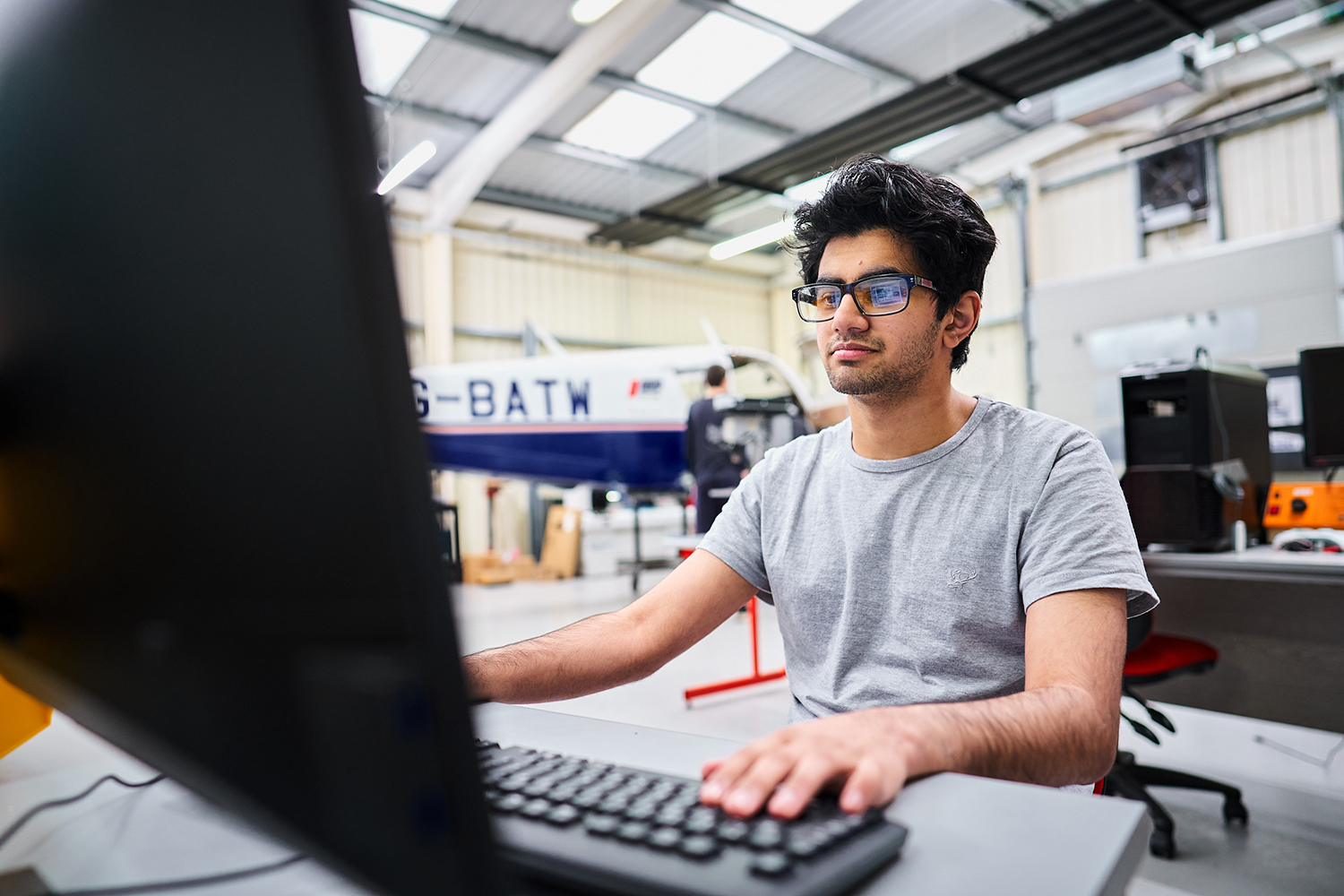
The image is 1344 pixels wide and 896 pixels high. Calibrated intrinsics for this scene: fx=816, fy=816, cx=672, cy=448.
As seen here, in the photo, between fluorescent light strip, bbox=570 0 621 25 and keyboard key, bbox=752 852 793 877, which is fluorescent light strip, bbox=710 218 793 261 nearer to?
fluorescent light strip, bbox=570 0 621 25

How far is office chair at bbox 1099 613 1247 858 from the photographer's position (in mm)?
2029

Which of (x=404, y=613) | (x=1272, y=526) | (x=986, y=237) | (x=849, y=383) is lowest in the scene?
(x=1272, y=526)

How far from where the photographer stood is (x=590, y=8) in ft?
17.2

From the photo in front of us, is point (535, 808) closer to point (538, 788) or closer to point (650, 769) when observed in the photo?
point (538, 788)

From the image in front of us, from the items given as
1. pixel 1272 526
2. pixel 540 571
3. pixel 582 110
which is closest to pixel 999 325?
pixel 582 110

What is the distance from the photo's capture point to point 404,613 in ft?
0.75

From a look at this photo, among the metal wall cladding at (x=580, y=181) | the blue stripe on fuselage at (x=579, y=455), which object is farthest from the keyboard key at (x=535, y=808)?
the metal wall cladding at (x=580, y=181)

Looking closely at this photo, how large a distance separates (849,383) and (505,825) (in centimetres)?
84

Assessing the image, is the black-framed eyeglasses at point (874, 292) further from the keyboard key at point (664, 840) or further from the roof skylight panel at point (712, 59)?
the roof skylight panel at point (712, 59)

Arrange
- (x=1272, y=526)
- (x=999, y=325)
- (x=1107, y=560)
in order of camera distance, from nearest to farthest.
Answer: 1. (x=1107, y=560)
2. (x=1272, y=526)
3. (x=999, y=325)

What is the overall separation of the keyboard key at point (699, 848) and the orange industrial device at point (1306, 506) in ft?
8.39

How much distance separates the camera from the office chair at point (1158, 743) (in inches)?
79.9

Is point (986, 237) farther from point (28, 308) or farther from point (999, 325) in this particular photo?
point (999, 325)

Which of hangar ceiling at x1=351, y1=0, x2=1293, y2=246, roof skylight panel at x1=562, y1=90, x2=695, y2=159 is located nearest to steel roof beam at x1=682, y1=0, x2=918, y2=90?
hangar ceiling at x1=351, y1=0, x2=1293, y2=246
